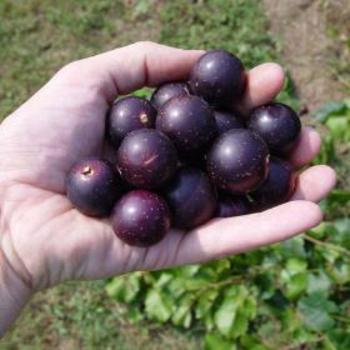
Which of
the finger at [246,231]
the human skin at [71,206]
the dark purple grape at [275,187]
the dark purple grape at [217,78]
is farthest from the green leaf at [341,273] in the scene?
the dark purple grape at [217,78]

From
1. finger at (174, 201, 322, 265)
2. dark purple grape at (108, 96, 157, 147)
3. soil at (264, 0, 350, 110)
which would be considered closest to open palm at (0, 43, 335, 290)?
finger at (174, 201, 322, 265)

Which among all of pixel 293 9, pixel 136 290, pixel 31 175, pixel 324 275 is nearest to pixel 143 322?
pixel 136 290

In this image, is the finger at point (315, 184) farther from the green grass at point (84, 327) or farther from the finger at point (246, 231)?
the green grass at point (84, 327)

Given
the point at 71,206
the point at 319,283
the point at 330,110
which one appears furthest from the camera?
the point at 330,110

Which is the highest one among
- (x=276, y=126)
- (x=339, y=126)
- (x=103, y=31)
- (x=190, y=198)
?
(x=276, y=126)

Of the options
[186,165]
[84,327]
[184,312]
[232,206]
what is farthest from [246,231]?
[84,327]

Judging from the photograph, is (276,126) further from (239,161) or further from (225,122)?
(239,161)
